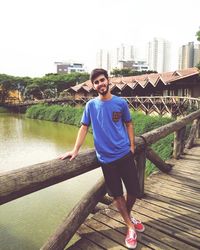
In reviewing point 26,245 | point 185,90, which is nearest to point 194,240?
point 26,245

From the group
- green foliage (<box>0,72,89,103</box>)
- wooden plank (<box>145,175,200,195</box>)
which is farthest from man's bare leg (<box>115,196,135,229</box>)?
green foliage (<box>0,72,89,103</box>)

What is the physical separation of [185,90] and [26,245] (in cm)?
2276

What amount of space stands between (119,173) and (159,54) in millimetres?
163895

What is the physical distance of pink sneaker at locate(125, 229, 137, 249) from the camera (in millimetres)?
2809

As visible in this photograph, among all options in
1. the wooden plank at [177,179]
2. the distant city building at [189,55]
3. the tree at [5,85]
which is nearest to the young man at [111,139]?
the wooden plank at [177,179]

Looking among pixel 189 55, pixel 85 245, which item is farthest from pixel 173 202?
pixel 189 55

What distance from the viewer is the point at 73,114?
32000 mm

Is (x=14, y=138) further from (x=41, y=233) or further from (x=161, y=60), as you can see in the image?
(x=161, y=60)

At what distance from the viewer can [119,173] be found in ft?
9.62

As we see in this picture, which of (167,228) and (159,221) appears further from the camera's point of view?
(159,221)

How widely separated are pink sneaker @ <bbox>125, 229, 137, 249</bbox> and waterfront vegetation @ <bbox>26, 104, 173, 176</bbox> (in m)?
8.26

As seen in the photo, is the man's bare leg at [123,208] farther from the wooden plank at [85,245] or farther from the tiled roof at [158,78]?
the tiled roof at [158,78]

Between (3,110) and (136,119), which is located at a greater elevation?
(136,119)

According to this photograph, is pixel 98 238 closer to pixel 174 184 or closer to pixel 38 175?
pixel 38 175
